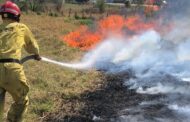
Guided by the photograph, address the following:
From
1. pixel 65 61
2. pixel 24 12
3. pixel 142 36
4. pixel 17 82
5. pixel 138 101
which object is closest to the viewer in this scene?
pixel 17 82

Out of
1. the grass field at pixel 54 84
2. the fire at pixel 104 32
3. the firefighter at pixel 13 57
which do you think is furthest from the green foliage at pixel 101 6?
the firefighter at pixel 13 57

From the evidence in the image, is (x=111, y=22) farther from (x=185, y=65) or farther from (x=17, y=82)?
(x=17, y=82)

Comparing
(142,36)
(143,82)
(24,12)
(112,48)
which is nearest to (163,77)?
(143,82)

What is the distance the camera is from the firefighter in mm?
6531

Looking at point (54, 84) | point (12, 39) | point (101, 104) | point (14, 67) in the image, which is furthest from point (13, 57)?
point (54, 84)

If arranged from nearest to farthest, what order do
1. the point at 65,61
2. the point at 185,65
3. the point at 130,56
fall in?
the point at 185,65 → the point at 65,61 → the point at 130,56

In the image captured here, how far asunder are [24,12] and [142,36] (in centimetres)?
1679

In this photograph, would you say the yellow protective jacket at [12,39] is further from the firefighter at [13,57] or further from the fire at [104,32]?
the fire at [104,32]

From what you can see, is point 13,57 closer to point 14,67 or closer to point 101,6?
point 14,67

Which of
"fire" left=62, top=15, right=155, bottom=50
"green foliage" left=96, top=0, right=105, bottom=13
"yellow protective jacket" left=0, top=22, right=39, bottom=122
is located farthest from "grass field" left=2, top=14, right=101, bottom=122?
"green foliage" left=96, top=0, right=105, bottom=13

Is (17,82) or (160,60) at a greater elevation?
(17,82)

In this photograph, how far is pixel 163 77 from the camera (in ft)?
41.5

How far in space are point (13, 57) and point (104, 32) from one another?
A: 14820 millimetres

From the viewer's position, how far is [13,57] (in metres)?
6.60
